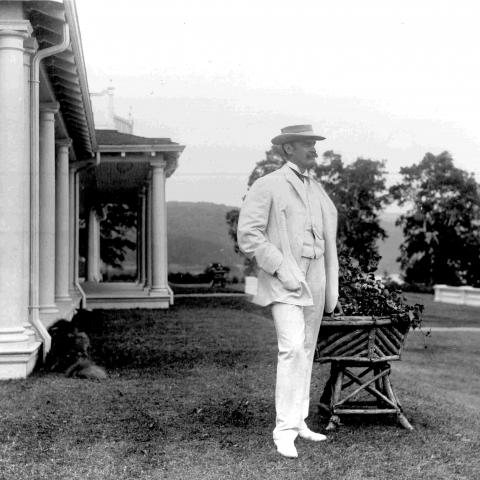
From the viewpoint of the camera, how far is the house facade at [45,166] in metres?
7.68

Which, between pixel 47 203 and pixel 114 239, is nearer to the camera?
pixel 47 203

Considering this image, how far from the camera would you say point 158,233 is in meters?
18.5

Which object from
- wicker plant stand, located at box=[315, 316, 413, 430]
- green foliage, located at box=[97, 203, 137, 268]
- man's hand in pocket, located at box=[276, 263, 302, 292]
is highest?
man's hand in pocket, located at box=[276, 263, 302, 292]

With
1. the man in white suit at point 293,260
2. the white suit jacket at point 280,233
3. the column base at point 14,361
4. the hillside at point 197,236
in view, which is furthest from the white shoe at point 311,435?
the hillside at point 197,236

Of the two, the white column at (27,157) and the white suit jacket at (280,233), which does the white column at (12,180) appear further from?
the white suit jacket at (280,233)

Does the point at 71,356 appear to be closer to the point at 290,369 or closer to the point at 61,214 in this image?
the point at 290,369

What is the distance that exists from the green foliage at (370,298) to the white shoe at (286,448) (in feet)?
4.21

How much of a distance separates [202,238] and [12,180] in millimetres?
106810

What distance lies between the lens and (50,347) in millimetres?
8781

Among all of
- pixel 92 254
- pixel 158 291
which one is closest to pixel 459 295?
pixel 92 254

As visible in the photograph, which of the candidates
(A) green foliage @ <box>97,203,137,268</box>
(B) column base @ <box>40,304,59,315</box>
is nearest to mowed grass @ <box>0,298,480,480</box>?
(B) column base @ <box>40,304,59,315</box>

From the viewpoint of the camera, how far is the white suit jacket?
16.0 feet

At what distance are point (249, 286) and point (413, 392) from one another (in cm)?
→ 1904

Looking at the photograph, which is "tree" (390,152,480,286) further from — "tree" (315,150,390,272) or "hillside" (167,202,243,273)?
"hillside" (167,202,243,273)
